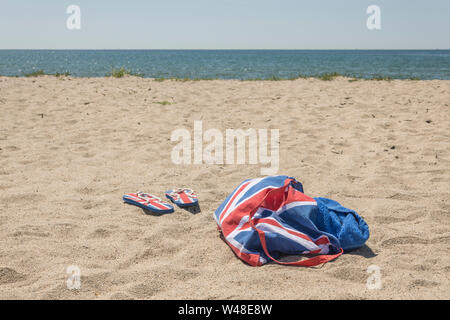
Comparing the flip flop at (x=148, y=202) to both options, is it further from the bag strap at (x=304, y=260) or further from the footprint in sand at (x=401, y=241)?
the footprint in sand at (x=401, y=241)

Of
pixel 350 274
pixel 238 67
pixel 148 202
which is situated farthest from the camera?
pixel 238 67

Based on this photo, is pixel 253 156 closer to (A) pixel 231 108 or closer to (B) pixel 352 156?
(B) pixel 352 156

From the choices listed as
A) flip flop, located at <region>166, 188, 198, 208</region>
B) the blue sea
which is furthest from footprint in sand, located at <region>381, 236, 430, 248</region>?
the blue sea

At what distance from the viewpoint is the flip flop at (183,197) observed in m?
3.26

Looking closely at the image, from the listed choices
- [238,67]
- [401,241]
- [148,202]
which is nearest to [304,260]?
[401,241]

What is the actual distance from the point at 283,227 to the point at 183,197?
1144 millimetres

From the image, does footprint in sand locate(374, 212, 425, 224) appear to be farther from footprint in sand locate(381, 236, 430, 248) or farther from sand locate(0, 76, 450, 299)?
footprint in sand locate(381, 236, 430, 248)

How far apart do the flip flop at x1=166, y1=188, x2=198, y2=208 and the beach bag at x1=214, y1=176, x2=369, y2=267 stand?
541 mm

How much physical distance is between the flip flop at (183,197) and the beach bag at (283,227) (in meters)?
0.54

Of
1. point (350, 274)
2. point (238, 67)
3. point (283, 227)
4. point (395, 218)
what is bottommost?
point (350, 274)

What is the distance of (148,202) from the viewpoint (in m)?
3.25

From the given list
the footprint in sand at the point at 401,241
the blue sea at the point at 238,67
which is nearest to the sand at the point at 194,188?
the footprint in sand at the point at 401,241

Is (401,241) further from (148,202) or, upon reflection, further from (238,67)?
(238,67)

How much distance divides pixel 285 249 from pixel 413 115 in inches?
191
